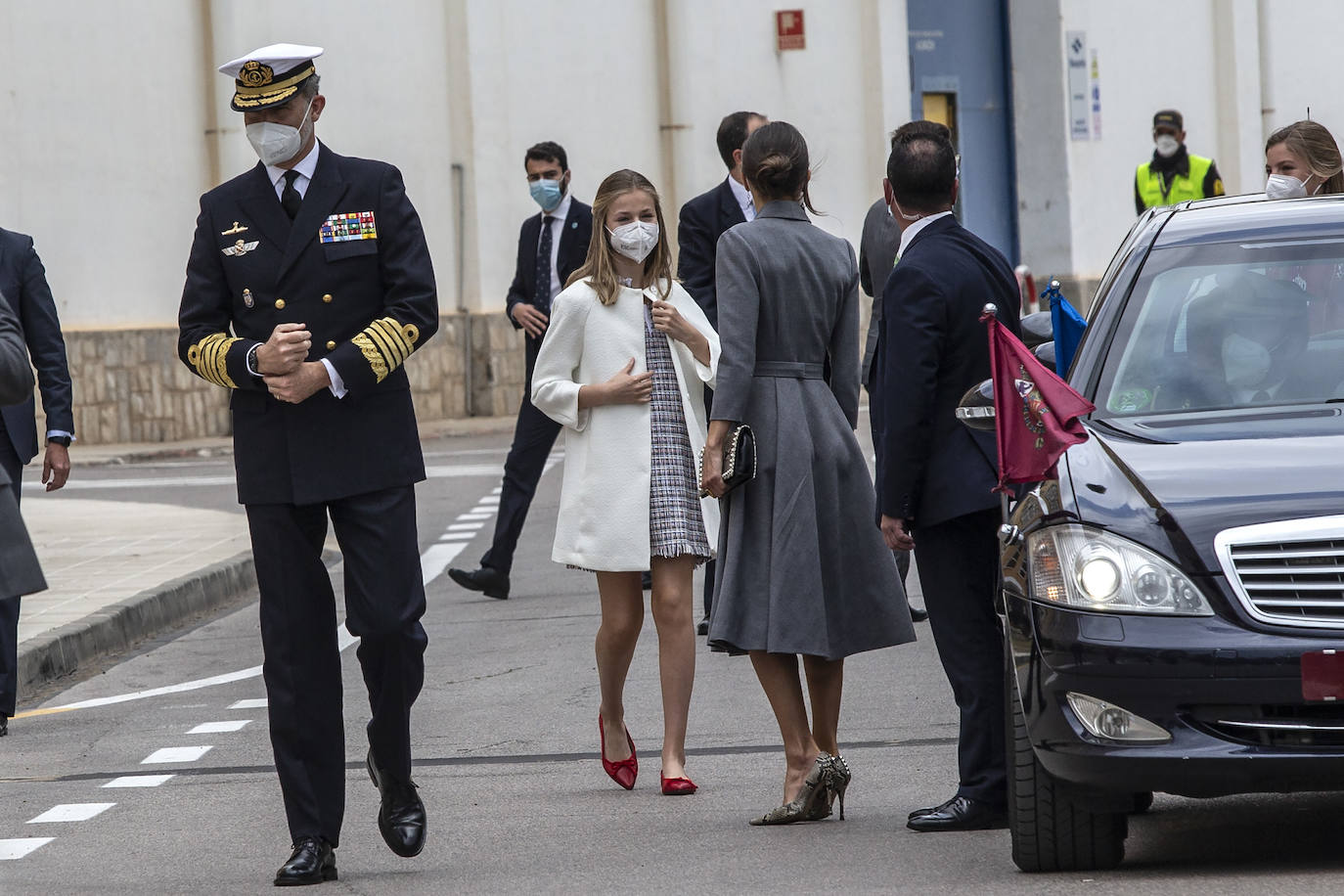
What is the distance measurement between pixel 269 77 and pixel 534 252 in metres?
6.34

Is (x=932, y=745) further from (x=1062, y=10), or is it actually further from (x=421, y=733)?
(x=1062, y=10)

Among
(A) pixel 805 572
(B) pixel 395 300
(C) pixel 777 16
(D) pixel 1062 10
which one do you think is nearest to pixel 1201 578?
(A) pixel 805 572

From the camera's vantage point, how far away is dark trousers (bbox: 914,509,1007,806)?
240 inches

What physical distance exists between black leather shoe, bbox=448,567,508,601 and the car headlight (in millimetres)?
6714

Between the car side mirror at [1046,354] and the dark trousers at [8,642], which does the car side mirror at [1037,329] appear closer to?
the car side mirror at [1046,354]

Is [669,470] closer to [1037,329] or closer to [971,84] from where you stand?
[1037,329]

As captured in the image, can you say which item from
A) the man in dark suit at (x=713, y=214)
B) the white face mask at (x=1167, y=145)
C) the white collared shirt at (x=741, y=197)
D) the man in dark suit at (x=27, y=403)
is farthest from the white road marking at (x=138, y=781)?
the white face mask at (x=1167, y=145)

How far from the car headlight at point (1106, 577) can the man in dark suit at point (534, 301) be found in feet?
20.2

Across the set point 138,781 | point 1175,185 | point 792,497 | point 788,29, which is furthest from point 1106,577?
point 788,29

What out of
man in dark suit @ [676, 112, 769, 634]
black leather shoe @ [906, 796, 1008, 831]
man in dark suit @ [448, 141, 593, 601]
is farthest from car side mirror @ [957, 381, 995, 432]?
man in dark suit @ [448, 141, 593, 601]

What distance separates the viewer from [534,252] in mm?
12148

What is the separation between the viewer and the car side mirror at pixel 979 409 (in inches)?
227

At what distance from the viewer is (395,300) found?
583 cm

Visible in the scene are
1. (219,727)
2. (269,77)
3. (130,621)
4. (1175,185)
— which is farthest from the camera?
(1175,185)
